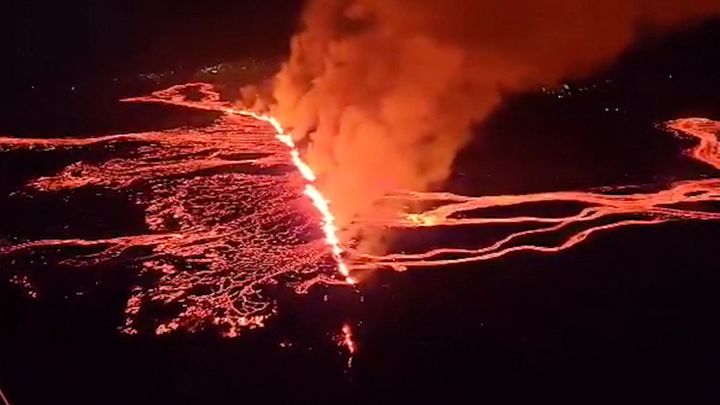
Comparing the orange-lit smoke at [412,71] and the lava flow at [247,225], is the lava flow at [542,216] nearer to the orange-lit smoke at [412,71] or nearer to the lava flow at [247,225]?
the lava flow at [247,225]

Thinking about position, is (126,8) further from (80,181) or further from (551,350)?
(551,350)

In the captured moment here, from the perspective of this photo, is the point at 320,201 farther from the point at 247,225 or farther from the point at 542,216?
the point at 542,216

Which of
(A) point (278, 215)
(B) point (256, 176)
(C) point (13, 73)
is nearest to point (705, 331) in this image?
(A) point (278, 215)

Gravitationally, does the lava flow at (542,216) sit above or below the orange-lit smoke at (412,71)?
below

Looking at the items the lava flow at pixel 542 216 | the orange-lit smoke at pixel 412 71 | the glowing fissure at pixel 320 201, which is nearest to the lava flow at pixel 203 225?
the glowing fissure at pixel 320 201

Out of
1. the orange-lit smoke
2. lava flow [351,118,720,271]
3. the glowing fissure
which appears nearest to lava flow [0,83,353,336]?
the glowing fissure

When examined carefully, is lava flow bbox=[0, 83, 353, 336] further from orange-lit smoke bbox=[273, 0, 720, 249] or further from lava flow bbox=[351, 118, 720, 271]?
lava flow bbox=[351, 118, 720, 271]

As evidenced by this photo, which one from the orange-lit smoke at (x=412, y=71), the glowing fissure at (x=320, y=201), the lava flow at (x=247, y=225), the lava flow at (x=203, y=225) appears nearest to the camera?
the lava flow at (x=203, y=225)
